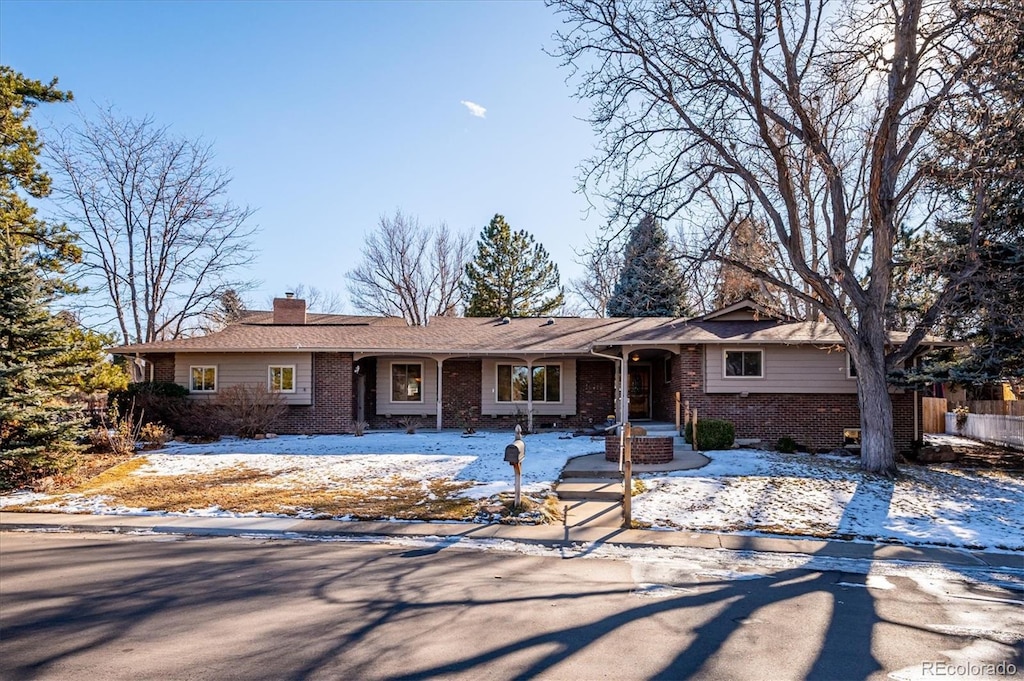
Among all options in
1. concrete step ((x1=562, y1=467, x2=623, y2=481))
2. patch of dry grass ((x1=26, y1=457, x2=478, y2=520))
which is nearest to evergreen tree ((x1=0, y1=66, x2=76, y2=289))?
patch of dry grass ((x1=26, y1=457, x2=478, y2=520))

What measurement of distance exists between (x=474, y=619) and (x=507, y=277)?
34.1 m

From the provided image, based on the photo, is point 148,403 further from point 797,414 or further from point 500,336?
point 797,414

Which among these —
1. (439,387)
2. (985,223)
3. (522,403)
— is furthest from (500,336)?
(985,223)

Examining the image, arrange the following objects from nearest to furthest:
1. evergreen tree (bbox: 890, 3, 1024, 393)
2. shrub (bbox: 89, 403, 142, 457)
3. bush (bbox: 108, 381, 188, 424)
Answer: evergreen tree (bbox: 890, 3, 1024, 393)
shrub (bbox: 89, 403, 142, 457)
bush (bbox: 108, 381, 188, 424)

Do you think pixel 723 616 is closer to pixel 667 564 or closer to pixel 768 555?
pixel 667 564

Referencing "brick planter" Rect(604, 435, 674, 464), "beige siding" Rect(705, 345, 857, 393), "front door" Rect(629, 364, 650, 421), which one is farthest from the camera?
"front door" Rect(629, 364, 650, 421)

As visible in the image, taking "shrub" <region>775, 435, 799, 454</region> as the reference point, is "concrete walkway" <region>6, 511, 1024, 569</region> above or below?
below

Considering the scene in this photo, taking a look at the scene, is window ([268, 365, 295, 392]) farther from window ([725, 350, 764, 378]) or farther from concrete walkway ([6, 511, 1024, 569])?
window ([725, 350, 764, 378])

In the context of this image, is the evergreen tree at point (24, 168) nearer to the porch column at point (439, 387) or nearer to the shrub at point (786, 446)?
the porch column at point (439, 387)

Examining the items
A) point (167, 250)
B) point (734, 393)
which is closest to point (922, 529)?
point (734, 393)

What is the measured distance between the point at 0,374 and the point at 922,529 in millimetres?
15589

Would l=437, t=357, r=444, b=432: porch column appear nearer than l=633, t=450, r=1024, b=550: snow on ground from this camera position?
No

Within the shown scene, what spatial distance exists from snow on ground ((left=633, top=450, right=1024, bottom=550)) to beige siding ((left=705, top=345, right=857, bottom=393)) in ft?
12.1

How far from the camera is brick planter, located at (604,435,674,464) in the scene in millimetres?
12820
